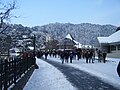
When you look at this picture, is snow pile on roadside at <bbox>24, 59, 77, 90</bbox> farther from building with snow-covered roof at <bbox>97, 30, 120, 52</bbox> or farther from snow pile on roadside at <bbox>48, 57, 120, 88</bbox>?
building with snow-covered roof at <bbox>97, 30, 120, 52</bbox>

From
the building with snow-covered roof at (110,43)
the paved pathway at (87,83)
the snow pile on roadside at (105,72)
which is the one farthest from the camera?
the building with snow-covered roof at (110,43)

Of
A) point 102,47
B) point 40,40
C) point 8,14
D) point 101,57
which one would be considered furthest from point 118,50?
point 40,40

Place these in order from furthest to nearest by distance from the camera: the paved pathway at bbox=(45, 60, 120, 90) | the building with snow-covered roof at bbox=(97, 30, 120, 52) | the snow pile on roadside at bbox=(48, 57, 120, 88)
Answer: the building with snow-covered roof at bbox=(97, 30, 120, 52), the snow pile on roadside at bbox=(48, 57, 120, 88), the paved pathway at bbox=(45, 60, 120, 90)

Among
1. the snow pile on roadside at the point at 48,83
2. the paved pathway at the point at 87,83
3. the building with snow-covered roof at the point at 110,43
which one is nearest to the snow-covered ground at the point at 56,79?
the snow pile on roadside at the point at 48,83

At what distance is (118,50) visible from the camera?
2215 inches

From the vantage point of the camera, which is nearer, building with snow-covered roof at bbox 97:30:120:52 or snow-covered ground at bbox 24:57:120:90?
snow-covered ground at bbox 24:57:120:90

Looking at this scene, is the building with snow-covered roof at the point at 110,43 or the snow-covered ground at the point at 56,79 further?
the building with snow-covered roof at the point at 110,43

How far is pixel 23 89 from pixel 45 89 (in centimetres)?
102

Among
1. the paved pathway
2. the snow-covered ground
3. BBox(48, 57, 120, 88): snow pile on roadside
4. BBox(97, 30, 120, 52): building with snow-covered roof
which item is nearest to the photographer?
the paved pathway

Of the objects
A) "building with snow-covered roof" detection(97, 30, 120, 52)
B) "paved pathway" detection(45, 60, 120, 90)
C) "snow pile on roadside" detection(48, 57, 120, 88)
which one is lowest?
"paved pathway" detection(45, 60, 120, 90)

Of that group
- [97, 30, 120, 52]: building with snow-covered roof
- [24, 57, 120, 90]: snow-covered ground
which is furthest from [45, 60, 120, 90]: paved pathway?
[97, 30, 120, 52]: building with snow-covered roof

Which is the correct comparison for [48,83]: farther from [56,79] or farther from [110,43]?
[110,43]

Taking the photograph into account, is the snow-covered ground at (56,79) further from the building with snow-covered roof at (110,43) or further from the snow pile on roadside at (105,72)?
the building with snow-covered roof at (110,43)

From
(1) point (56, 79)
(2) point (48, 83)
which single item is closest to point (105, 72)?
(1) point (56, 79)
